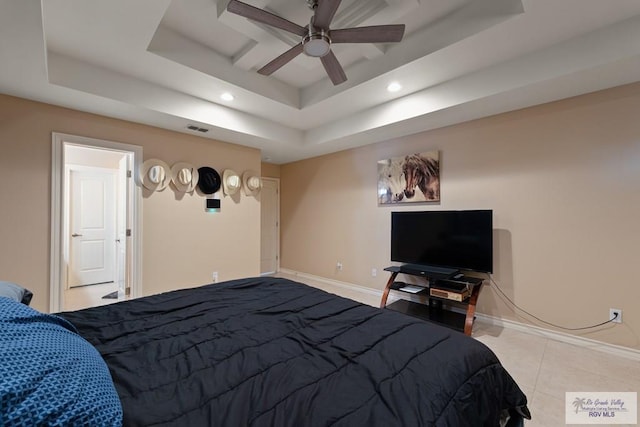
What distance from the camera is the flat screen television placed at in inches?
122

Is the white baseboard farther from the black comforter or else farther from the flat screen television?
the black comforter

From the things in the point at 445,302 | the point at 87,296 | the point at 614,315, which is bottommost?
the point at 87,296

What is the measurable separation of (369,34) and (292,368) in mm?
2094

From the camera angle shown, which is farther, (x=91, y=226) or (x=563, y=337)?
(x=91, y=226)

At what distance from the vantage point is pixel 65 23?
2.11 metres

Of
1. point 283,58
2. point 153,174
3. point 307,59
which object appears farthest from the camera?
point 153,174

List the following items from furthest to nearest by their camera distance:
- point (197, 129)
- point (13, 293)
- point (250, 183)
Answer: point (250, 183) < point (197, 129) < point (13, 293)

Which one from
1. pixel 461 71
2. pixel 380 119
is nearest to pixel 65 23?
pixel 380 119

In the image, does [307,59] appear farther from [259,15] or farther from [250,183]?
[250,183]

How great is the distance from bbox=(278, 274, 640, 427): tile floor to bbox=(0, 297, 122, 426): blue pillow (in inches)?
89.0

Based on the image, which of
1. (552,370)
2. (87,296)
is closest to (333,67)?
(552,370)

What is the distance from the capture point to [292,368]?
1.12 m

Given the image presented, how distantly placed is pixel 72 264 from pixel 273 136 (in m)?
4.17

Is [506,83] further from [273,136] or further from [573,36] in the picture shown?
[273,136]
